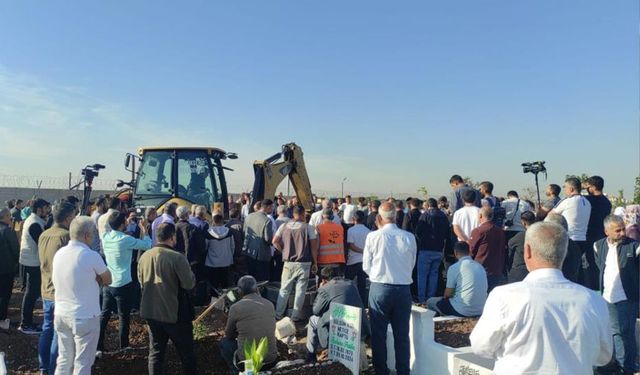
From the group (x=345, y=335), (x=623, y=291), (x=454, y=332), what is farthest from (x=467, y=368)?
(x=623, y=291)

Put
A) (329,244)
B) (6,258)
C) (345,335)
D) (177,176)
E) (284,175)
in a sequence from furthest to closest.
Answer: (284,175)
(177,176)
(329,244)
(6,258)
(345,335)

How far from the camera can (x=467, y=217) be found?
24.6 feet

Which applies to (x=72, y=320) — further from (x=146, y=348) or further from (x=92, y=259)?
(x=146, y=348)

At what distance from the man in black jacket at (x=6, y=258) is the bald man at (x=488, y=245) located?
6735 mm

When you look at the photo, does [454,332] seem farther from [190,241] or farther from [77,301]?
[77,301]

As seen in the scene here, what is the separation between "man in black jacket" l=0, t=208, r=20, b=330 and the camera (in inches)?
275

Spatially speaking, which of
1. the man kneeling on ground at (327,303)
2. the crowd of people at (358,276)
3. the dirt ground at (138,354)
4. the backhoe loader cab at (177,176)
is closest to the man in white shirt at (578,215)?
the crowd of people at (358,276)

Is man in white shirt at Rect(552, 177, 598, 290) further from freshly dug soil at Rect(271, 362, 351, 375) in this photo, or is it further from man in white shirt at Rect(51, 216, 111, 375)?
man in white shirt at Rect(51, 216, 111, 375)

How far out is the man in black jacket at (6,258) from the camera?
6.99 m

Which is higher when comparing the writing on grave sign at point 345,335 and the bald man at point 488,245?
the bald man at point 488,245

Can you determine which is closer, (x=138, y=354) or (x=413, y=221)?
(x=138, y=354)

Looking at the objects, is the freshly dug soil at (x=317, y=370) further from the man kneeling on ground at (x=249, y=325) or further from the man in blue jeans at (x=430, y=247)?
the man in blue jeans at (x=430, y=247)

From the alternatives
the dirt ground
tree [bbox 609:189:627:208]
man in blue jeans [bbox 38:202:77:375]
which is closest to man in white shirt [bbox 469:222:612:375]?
the dirt ground

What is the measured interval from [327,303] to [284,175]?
653 cm
